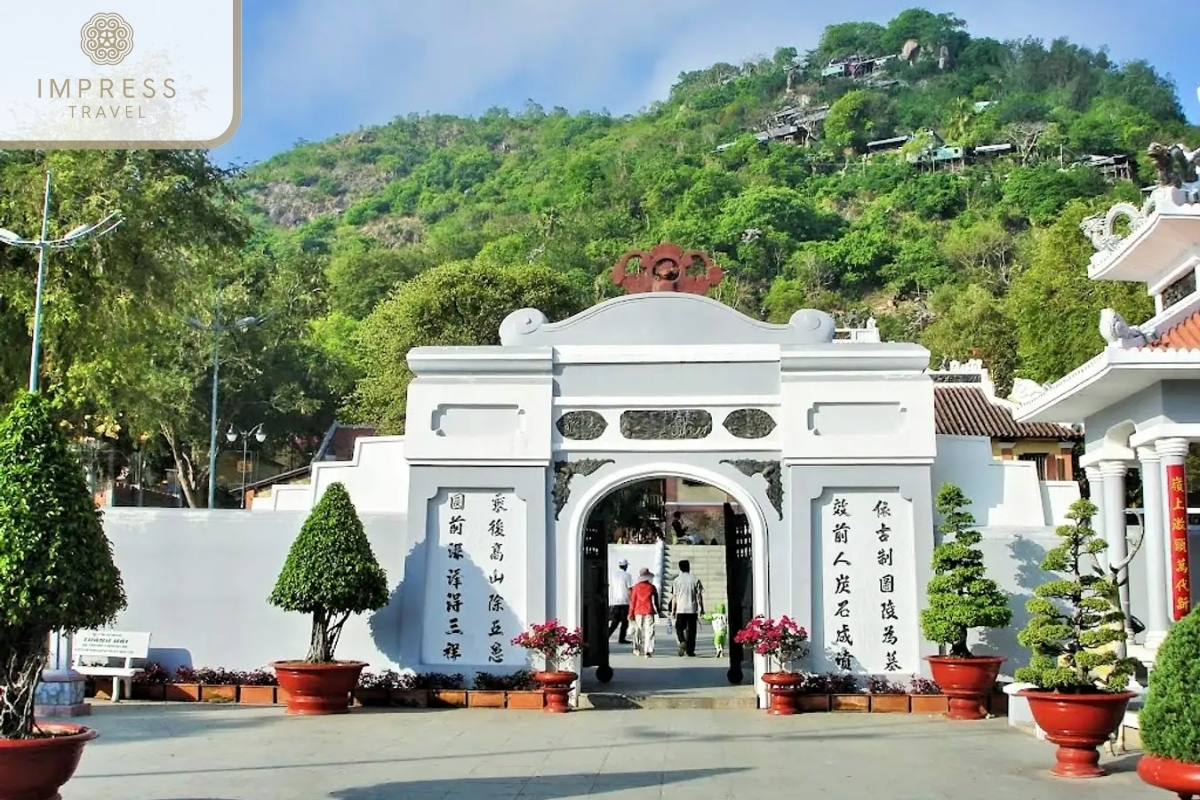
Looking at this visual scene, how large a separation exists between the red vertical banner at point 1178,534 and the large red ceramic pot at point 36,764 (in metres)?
7.85

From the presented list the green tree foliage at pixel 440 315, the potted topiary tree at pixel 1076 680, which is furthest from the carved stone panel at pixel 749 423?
the green tree foliage at pixel 440 315

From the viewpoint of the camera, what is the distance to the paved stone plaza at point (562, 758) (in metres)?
7.05

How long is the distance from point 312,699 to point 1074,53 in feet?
301

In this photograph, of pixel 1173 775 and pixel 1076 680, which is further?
pixel 1076 680

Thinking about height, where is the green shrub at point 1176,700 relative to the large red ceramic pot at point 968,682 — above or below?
above

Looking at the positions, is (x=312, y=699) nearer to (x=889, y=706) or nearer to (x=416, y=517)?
(x=416, y=517)

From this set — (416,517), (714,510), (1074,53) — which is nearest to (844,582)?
(416,517)

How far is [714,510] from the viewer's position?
1373 inches

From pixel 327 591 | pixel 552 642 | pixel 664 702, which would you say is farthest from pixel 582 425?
pixel 327 591

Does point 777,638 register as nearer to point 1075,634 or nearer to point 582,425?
point 582,425

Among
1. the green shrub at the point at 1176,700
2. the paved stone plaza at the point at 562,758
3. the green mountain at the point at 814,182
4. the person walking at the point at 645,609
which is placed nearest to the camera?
the green shrub at the point at 1176,700

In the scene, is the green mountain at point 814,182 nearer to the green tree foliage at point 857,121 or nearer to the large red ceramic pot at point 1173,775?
the green tree foliage at point 857,121

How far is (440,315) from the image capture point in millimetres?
33062

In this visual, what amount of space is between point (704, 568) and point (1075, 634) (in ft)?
53.9
